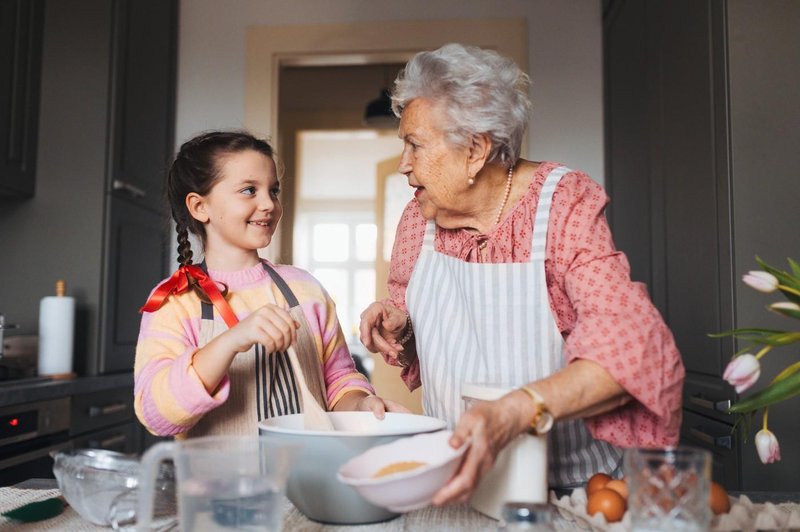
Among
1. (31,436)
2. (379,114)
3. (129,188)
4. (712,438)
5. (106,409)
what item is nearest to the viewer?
(712,438)

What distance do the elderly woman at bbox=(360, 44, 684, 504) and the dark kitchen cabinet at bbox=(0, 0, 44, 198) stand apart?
1.60 m

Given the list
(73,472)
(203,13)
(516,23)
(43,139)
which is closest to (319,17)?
(203,13)

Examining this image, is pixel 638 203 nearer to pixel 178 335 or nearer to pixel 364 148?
pixel 178 335

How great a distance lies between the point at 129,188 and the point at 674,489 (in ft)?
7.82

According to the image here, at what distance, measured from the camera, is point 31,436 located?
200 centimetres

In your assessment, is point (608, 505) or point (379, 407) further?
point (379, 407)

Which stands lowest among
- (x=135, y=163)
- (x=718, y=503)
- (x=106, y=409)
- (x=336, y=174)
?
(x=106, y=409)

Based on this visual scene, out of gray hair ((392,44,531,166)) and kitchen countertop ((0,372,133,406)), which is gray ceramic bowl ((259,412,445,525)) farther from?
kitchen countertop ((0,372,133,406))

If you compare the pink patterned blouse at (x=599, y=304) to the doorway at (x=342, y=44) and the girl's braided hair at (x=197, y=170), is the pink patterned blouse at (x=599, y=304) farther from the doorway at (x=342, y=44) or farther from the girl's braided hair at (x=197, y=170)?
the doorway at (x=342, y=44)

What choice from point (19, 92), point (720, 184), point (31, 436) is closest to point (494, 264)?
point (720, 184)

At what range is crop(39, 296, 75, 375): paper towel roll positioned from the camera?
7.64ft

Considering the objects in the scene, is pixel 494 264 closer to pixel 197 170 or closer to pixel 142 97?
pixel 197 170

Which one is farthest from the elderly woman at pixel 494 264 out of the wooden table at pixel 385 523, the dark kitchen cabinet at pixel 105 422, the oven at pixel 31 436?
the dark kitchen cabinet at pixel 105 422

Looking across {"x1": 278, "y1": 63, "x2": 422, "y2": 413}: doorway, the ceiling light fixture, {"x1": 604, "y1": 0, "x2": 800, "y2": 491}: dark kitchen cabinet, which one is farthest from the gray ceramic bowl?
{"x1": 278, "y1": 63, "x2": 422, "y2": 413}: doorway
